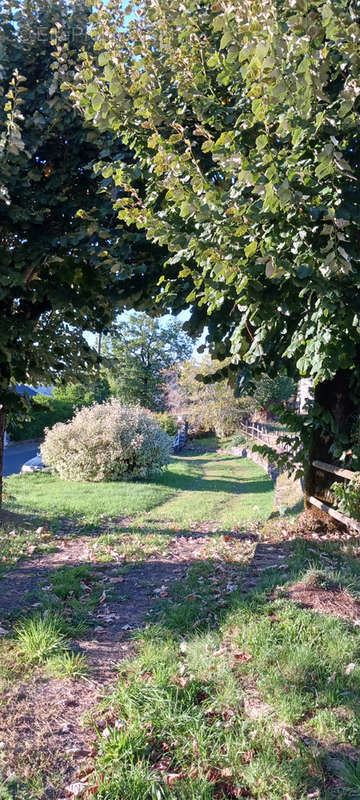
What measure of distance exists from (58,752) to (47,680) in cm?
69

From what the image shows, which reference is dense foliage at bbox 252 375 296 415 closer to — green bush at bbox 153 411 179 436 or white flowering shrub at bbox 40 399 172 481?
green bush at bbox 153 411 179 436

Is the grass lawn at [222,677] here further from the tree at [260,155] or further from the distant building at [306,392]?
the tree at [260,155]

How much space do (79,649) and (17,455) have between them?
1966cm

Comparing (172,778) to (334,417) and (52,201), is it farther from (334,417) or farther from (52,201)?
(52,201)

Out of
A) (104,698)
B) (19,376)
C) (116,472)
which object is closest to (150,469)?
(116,472)

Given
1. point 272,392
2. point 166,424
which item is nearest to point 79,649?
point 166,424

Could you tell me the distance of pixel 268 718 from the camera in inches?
97.2

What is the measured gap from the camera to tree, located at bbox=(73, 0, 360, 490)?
273 cm

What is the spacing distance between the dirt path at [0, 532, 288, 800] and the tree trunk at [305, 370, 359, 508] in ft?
3.23

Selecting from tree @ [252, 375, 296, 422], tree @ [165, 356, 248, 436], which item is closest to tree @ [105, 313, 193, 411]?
tree @ [165, 356, 248, 436]

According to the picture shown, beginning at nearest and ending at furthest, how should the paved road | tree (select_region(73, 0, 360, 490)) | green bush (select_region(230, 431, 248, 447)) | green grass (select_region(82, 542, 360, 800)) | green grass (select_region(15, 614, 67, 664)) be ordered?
green grass (select_region(82, 542, 360, 800))
tree (select_region(73, 0, 360, 490))
green grass (select_region(15, 614, 67, 664))
the paved road
green bush (select_region(230, 431, 248, 447))

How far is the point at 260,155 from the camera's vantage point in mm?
3236

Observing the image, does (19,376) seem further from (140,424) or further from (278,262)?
(140,424)

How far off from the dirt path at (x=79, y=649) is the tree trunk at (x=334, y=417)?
3.23 ft
